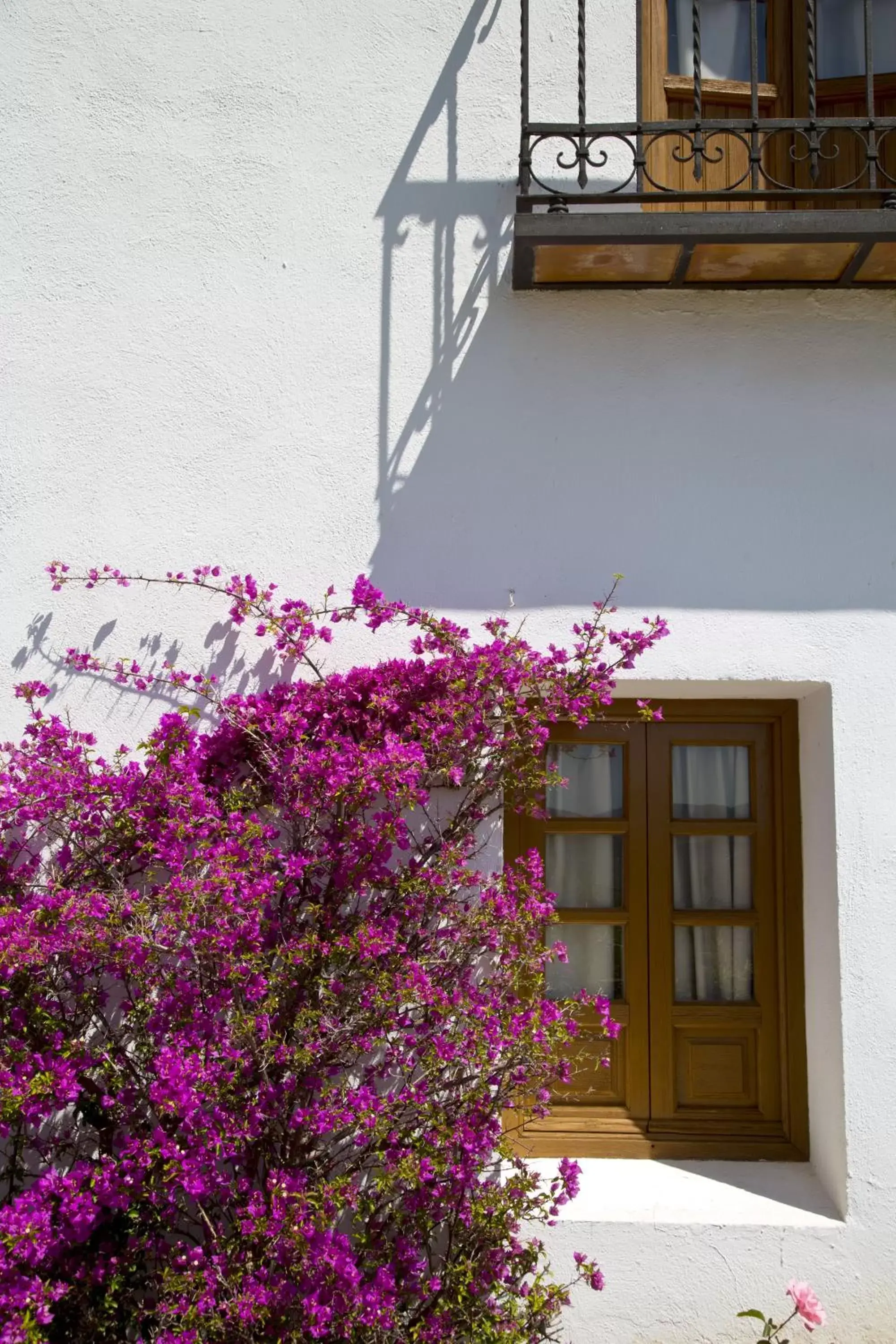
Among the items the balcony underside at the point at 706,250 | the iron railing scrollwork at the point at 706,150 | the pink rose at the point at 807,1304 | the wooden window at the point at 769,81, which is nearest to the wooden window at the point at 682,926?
the pink rose at the point at 807,1304

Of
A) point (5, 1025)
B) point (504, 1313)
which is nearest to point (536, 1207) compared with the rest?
point (504, 1313)

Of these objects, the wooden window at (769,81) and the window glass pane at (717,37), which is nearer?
the wooden window at (769,81)

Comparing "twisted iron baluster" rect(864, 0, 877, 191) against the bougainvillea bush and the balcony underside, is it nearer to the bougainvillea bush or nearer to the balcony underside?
the balcony underside

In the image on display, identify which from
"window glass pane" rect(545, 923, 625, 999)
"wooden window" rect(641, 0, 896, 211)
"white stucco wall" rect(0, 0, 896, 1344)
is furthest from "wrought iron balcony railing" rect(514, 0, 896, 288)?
"window glass pane" rect(545, 923, 625, 999)

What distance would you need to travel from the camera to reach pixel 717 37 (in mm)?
4012

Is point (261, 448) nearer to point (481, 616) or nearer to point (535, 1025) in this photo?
point (481, 616)

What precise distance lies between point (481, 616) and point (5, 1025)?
183 centimetres

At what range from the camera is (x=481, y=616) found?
11.3ft

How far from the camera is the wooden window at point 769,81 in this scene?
389 cm

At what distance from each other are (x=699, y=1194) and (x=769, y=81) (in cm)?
386

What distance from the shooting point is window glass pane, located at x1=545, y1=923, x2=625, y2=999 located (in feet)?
11.7

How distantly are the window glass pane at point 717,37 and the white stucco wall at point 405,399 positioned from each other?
419 mm

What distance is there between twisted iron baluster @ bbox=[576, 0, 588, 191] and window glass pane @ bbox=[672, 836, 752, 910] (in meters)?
2.17

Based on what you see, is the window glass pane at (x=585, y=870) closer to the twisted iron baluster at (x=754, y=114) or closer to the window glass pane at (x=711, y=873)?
the window glass pane at (x=711, y=873)
